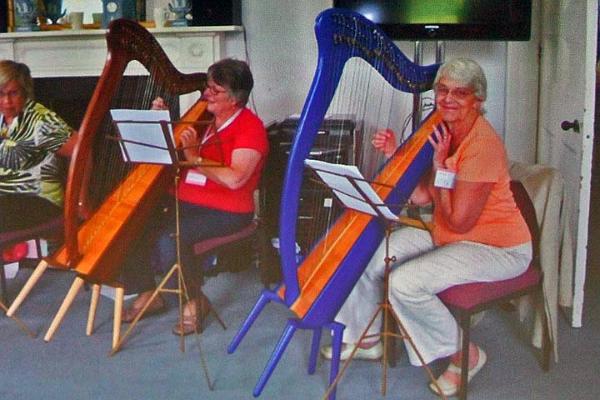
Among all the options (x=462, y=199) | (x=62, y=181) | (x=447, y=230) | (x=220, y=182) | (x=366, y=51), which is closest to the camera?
(x=366, y=51)

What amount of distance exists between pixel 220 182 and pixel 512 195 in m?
0.95

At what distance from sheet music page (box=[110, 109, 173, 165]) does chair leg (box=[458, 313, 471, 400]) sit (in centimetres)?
98

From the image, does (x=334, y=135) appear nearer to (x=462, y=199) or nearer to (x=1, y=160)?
(x=462, y=199)

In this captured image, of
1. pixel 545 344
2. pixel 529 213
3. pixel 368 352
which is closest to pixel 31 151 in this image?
pixel 368 352

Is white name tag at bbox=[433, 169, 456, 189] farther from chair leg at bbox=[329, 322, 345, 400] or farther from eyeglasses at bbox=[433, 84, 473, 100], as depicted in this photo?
chair leg at bbox=[329, 322, 345, 400]

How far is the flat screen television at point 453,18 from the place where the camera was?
321 cm

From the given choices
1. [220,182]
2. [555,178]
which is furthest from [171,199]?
[555,178]

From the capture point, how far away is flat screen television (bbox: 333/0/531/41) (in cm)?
321

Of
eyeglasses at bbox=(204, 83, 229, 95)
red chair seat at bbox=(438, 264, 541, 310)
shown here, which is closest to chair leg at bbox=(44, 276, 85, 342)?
eyeglasses at bbox=(204, 83, 229, 95)

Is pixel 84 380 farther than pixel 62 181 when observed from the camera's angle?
No

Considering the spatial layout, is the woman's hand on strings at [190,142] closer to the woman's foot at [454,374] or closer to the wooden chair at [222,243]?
the wooden chair at [222,243]

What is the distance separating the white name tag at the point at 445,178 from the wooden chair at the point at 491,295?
30 cm

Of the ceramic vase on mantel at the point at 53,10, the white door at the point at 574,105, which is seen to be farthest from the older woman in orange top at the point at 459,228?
the ceramic vase on mantel at the point at 53,10

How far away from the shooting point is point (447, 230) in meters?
2.48
